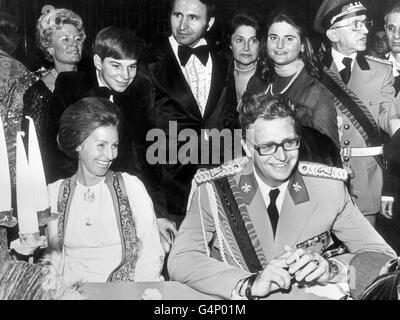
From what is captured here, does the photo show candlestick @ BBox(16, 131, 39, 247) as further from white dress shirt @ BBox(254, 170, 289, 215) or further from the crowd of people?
white dress shirt @ BBox(254, 170, 289, 215)

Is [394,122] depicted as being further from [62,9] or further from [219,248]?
[62,9]

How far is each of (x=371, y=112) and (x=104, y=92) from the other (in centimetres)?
129

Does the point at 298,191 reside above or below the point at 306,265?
above

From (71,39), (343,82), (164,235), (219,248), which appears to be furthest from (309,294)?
(71,39)

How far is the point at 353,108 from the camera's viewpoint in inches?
130

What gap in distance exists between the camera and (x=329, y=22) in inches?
129

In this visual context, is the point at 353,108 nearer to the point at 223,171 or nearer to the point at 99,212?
the point at 223,171

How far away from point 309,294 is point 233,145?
0.79m

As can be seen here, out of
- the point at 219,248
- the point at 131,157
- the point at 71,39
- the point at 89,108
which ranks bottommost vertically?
the point at 219,248

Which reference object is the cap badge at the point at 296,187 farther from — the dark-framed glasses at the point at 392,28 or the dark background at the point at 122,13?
the dark-framed glasses at the point at 392,28

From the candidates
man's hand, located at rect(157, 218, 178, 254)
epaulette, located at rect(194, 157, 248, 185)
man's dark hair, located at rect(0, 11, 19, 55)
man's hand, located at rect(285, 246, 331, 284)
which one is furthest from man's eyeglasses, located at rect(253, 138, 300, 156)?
man's dark hair, located at rect(0, 11, 19, 55)

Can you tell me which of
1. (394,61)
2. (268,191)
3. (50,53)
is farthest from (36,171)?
(394,61)

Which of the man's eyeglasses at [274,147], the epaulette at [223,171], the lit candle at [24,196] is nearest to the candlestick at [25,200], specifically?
the lit candle at [24,196]

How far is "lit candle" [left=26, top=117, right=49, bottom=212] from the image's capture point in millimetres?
3227
